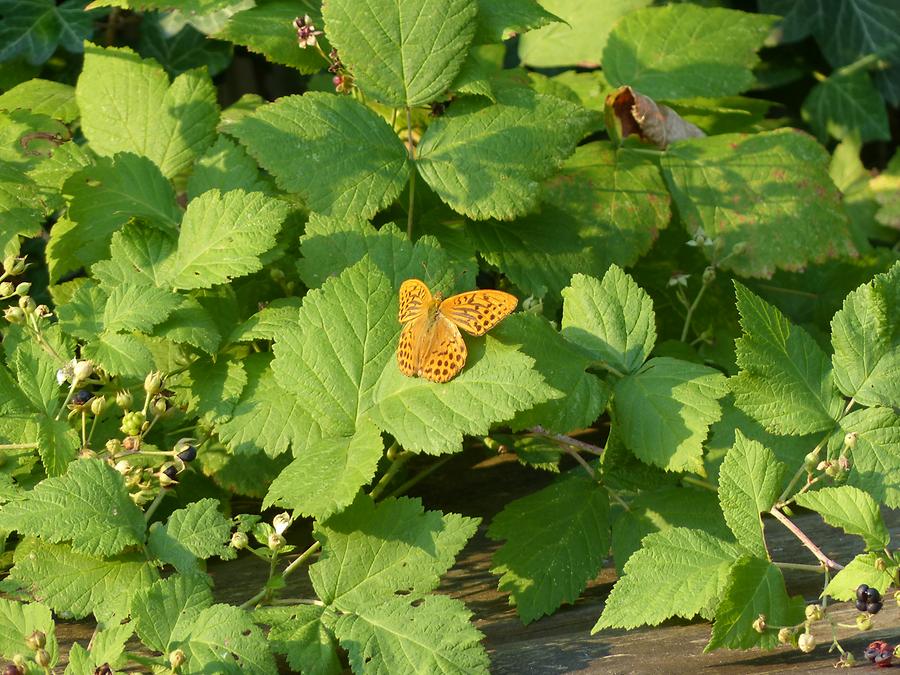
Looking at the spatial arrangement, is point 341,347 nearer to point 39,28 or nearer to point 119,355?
point 119,355

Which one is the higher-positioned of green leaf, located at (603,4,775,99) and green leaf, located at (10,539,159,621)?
green leaf, located at (603,4,775,99)

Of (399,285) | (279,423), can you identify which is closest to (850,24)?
(399,285)

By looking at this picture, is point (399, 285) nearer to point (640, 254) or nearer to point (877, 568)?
point (640, 254)

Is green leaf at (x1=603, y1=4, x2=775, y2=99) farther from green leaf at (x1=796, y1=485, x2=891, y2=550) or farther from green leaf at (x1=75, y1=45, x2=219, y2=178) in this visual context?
green leaf at (x1=796, y1=485, x2=891, y2=550)

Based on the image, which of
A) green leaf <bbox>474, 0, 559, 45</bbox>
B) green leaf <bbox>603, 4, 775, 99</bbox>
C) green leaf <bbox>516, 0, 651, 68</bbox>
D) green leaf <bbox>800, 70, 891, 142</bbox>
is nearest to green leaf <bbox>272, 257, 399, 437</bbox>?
green leaf <bbox>474, 0, 559, 45</bbox>

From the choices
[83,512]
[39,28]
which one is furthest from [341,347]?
[39,28]

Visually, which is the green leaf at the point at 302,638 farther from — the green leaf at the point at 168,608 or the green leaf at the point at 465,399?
the green leaf at the point at 465,399

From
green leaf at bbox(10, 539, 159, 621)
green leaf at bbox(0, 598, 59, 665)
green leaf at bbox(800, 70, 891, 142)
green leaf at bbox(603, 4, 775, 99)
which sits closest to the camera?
green leaf at bbox(0, 598, 59, 665)

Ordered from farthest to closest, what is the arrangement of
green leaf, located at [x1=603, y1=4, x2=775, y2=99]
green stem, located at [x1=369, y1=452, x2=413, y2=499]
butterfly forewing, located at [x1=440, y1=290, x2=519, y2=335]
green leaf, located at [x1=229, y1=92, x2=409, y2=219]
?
green leaf, located at [x1=603, y1=4, x2=775, y2=99], green leaf, located at [x1=229, y1=92, x2=409, y2=219], green stem, located at [x1=369, y1=452, x2=413, y2=499], butterfly forewing, located at [x1=440, y1=290, x2=519, y2=335]
